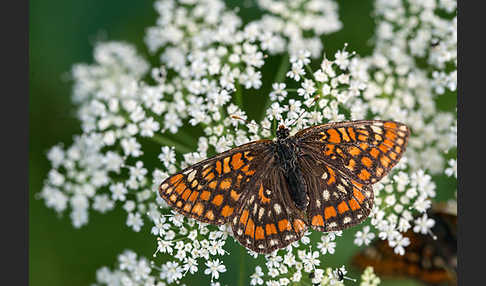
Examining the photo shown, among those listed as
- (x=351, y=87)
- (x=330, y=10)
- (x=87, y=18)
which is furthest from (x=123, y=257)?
(x=330, y=10)

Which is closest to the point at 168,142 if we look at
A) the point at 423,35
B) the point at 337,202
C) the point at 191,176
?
the point at 191,176

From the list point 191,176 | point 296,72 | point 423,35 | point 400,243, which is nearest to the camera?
point 191,176

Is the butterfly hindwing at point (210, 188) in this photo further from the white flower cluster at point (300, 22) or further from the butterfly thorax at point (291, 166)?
the white flower cluster at point (300, 22)

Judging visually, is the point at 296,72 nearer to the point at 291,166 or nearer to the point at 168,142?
the point at 291,166

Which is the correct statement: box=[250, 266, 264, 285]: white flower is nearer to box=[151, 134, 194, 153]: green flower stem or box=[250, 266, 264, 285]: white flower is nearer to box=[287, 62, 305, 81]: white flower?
box=[151, 134, 194, 153]: green flower stem

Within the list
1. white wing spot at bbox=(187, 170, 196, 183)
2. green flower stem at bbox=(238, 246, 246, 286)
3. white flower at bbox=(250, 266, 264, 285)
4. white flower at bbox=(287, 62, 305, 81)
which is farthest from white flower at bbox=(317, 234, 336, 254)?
white flower at bbox=(287, 62, 305, 81)

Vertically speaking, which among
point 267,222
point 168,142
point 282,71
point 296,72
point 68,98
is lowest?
point 267,222

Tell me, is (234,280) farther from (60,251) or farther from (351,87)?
(60,251)
